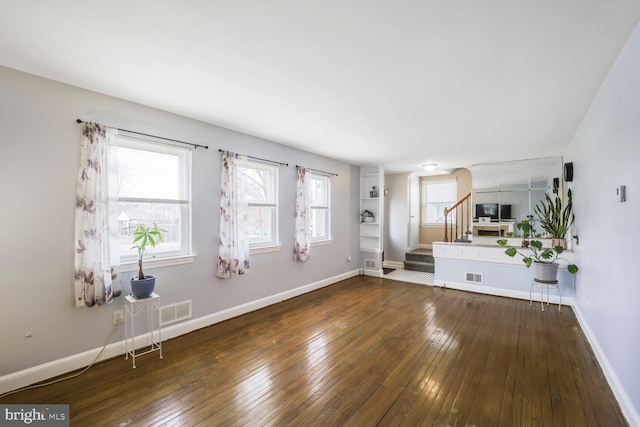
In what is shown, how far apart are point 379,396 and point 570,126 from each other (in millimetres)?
3848

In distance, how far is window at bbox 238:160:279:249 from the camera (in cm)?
407

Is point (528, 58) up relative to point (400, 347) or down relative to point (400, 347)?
up

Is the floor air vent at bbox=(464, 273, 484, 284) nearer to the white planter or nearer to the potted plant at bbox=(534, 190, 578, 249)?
the white planter

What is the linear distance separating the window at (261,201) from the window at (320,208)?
3.39 feet

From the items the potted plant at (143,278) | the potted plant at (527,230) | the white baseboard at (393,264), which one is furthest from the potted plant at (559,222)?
the potted plant at (143,278)

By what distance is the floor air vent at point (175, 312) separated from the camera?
3.04 metres

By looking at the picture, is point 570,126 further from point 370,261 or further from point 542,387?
point 370,261

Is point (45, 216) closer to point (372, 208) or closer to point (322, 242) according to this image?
point (322, 242)

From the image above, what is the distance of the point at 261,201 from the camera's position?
4.24 meters

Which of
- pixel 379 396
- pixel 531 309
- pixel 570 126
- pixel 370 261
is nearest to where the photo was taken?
pixel 379 396

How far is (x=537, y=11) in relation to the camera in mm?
1550

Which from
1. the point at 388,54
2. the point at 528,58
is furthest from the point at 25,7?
the point at 528,58

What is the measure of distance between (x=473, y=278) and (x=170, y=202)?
5.03m

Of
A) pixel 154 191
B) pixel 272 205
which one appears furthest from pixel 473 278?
pixel 154 191
